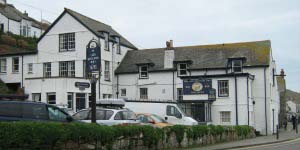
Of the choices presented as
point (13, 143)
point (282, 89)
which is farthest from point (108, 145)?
point (282, 89)

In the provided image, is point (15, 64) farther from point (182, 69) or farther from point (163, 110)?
point (163, 110)

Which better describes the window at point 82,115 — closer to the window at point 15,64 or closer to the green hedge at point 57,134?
the green hedge at point 57,134

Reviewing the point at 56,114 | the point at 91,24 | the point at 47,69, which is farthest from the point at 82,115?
the point at 91,24

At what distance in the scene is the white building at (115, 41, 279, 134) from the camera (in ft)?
142

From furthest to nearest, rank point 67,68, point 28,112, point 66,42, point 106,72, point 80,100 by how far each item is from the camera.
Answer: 1. point 106,72
2. point 66,42
3. point 67,68
4. point 80,100
5. point 28,112

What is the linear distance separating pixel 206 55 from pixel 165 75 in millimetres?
4733

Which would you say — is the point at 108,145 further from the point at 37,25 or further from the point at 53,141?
the point at 37,25

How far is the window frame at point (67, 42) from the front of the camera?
158 ft

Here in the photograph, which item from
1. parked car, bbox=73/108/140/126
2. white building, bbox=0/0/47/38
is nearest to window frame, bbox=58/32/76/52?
white building, bbox=0/0/47/38

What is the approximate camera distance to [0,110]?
59.7 feet

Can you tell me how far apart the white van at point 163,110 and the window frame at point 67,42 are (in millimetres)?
17438

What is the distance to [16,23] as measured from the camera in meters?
75.7

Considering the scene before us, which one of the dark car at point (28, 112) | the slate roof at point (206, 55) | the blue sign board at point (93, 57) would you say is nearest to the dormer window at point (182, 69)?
the slate roof at point (206, 55)

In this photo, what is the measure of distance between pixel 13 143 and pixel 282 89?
5931 centimetres
